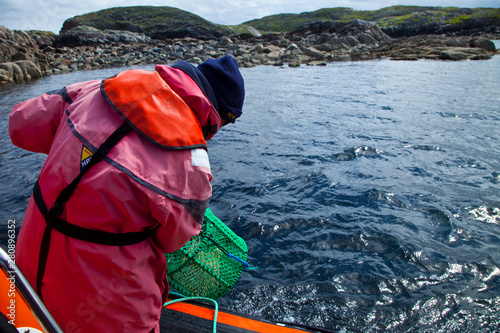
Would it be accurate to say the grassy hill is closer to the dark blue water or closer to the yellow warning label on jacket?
the dark blue water

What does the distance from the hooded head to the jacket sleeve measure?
0.83 m

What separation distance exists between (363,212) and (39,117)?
402 cm

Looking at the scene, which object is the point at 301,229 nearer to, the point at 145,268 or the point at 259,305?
the point at 259,305

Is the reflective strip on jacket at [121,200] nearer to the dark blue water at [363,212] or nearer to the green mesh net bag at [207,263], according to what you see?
the green mesh net bag at [207,263]

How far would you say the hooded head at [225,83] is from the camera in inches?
78.5

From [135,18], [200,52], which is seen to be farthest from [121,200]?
[135,18]

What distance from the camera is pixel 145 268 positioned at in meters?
1.52

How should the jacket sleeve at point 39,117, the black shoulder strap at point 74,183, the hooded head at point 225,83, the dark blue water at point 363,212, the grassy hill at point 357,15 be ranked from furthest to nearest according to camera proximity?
the grassy hill at point 357,15
the dark blue water at point 363,212
the hooded head at point 225,83
the jacket sleeve at point 39,117
the black shoulder strap at point 74,183

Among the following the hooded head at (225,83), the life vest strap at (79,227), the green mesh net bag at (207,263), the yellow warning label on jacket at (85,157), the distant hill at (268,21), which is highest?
the distant hill at (268,21)

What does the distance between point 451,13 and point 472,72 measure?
8041cm

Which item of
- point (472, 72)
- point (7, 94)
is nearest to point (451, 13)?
point (472, 72)

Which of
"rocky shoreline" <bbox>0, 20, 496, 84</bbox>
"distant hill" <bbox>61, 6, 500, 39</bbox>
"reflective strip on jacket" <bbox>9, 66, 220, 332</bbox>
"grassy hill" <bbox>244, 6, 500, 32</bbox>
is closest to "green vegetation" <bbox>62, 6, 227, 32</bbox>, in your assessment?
"distant hill" <bbox>61, 6, 500, 39</bbox>

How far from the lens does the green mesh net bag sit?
8.04ft

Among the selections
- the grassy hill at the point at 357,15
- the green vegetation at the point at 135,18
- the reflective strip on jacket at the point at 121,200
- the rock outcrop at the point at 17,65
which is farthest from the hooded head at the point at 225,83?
the grassy hill at the point at 357,15
